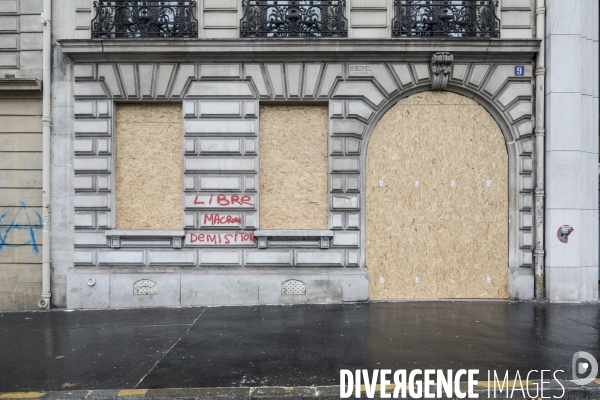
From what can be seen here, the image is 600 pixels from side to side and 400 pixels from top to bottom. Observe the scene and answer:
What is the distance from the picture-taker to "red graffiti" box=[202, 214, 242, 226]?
9.01 metres

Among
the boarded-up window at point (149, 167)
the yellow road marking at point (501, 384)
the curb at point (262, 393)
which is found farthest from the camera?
the boarded-up window at point (149, 167)

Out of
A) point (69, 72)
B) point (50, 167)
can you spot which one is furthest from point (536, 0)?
point (50, 167)

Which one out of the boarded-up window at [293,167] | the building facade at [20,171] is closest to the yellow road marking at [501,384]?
the boarded-up window at [293,167]

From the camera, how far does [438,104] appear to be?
30.6ft

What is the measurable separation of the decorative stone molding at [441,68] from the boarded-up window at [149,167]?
5279 mm

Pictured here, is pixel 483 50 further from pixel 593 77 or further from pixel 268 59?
pixel 268 59

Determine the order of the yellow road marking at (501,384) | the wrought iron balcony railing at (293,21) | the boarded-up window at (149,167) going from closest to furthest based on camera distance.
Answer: the yellow road marking at (501,384)
the wrought iron balcony railing at (293,21)
the boarded-up window at (149,167)

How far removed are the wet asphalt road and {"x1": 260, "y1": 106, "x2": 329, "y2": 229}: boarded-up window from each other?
1854 millimetres

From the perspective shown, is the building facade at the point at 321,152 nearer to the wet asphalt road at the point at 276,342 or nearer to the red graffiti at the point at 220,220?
the red graffiti at the point at 220,220

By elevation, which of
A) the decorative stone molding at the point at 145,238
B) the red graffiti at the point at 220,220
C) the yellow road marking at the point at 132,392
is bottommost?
the yellow road marking at the point at 132,392

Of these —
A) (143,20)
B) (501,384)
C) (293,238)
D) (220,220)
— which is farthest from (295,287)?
(143,20)

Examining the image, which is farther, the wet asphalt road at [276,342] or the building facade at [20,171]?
the building facade at [20,171]

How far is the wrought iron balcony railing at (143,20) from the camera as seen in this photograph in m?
9.06

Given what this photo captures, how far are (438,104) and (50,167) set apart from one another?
812 centimetres
